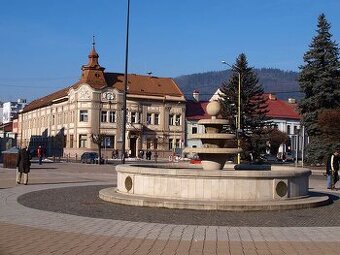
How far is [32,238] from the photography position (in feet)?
32.9

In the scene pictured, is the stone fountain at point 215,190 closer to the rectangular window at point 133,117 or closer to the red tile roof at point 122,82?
the red tile roof at point 122,82

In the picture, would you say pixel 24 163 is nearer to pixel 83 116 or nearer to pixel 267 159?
pixel 267 159

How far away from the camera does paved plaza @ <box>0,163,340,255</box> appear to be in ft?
30.6

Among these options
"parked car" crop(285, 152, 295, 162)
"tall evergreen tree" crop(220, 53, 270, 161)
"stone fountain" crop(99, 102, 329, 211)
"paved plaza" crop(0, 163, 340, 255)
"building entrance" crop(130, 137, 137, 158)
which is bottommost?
"paved plaza" crop(0, 163, 340, 255)

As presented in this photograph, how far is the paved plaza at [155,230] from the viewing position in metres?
9.32

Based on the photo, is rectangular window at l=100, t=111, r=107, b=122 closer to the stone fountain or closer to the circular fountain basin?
the stone fountain

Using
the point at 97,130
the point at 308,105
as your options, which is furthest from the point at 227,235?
the point at 97,130

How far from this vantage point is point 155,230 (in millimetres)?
11195

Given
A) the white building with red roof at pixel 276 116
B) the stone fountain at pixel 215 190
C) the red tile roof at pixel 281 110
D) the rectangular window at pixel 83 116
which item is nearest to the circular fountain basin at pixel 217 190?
the stone fountain at pixel 215 190

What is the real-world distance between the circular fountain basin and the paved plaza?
46 cm

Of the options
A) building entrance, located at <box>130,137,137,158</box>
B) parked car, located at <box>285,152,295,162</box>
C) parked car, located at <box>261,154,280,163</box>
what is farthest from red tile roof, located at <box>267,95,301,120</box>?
building entrance, located at <box>130,137,137,158</box>

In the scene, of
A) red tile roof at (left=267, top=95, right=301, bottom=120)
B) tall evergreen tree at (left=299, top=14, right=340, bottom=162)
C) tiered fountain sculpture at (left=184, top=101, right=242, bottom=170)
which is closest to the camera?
tiered fountain sculpture at (left=184, top=101, right=242, bottom=170)

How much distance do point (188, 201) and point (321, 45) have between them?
145 feet

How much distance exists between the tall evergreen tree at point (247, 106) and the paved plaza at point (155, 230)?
43.5m
